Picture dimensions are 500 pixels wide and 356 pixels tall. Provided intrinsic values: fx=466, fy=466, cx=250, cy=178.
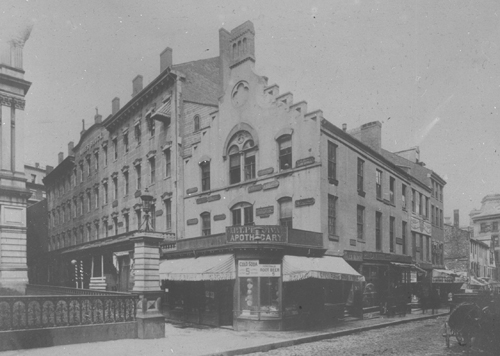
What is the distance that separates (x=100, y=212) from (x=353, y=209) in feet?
74.2

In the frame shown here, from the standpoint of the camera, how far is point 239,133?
23.9 meters

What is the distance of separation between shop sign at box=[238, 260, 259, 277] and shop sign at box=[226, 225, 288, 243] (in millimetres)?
886

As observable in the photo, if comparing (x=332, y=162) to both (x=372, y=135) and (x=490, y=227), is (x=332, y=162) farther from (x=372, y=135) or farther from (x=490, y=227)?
(x=490, y=227)

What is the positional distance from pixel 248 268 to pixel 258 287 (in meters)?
0.84

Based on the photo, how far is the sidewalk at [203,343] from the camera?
488 inches

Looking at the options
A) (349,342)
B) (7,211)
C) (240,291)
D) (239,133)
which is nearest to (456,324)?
(349,342)

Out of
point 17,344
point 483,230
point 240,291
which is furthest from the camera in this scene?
point 483,230

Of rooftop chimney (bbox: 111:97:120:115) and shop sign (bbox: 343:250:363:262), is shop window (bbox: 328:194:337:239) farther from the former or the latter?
rooftop chimney (bbox: 111:97:120:115)

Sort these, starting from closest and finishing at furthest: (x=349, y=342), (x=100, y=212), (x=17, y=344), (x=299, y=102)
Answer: (x=17, y=344) < (x=349, y=342) < (x=299, y=102) < (x=100, y=212)

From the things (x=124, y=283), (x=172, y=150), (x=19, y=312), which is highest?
(x=172, y=150)

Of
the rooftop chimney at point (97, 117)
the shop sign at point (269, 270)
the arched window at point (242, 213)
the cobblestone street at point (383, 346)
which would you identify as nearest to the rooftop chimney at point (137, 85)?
the rooftop chimney at point (97, 117)

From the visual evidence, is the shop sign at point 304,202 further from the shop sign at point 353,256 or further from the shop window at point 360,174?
the shop window at point 360,174

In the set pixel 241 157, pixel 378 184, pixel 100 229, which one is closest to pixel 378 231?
pixel 378 184

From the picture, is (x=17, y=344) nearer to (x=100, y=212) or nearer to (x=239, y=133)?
Result: (x=239, y=133)
